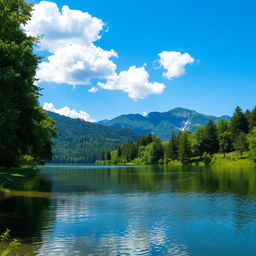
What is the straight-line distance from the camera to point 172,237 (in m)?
20.8

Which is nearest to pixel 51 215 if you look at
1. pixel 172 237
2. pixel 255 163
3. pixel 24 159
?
pixel 172 237

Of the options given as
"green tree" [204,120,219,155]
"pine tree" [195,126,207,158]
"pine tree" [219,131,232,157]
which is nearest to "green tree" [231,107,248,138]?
"pine tree" [219,131,232,157]

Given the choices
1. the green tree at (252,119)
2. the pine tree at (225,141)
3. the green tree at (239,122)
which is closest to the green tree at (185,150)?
the pine tree at (225,141)

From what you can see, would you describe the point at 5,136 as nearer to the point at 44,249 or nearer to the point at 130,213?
the point at 130,213

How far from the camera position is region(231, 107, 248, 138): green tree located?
627ft

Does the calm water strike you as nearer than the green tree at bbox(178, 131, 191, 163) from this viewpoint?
Yes

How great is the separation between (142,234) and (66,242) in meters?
5.21

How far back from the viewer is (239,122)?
19225 centimetres

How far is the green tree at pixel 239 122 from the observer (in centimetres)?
19100

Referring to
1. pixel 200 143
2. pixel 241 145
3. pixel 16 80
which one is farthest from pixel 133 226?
A: pixel 200 143

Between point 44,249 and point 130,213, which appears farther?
point 130,213

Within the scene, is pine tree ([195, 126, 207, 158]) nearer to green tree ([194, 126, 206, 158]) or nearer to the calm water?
green tree ([194, 126, 206, 158])

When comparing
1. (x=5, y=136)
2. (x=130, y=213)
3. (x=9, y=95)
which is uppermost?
(x=9, y=95)

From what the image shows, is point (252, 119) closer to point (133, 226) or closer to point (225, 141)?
point (225, 141)
